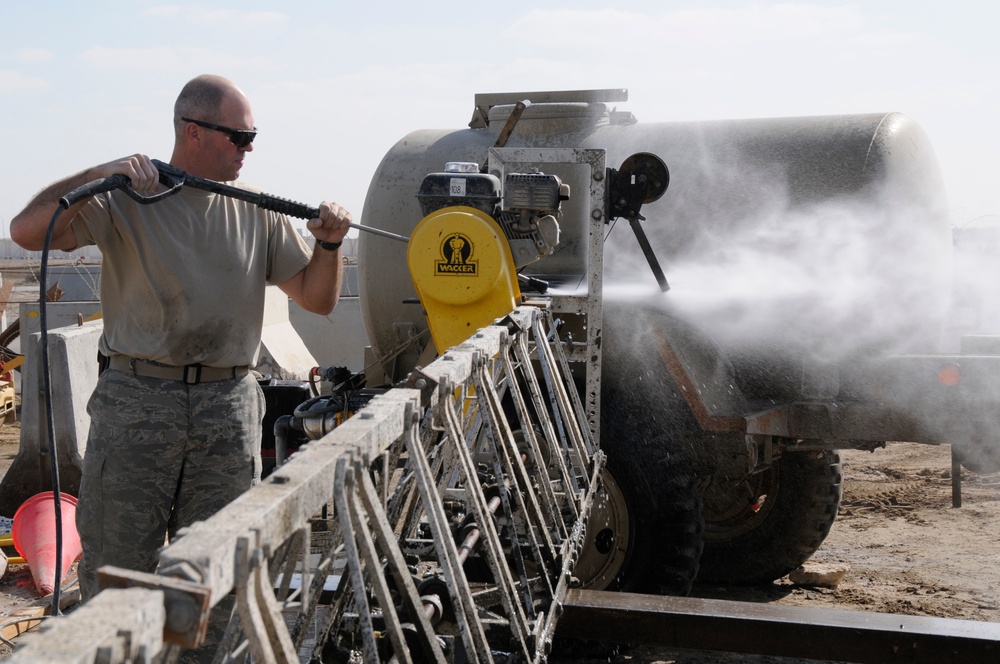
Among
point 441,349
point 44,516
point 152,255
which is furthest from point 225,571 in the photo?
point 44,516

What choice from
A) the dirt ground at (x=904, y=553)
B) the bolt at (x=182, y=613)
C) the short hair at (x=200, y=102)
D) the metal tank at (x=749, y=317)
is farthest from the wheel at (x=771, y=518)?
the bolt at (x=182, y=613)

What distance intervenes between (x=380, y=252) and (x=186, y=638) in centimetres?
552

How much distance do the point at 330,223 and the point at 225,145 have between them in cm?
42

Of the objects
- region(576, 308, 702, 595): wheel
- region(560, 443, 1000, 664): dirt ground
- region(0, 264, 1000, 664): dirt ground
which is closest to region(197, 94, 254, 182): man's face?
region(576, 308, 702, 595): wheel

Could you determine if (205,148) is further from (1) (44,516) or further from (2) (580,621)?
(1) (44,516)

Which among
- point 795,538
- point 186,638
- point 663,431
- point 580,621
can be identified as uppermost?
point 186,638

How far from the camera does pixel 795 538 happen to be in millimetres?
6145

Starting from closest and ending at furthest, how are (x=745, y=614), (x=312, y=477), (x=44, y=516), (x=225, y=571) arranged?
1. (x=225, y=571)
2. (x=312, y=477)
3. (x=745, y=614)
4. (x=44, y=516)

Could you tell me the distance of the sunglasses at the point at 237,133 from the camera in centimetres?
314

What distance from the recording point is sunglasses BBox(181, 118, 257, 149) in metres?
3.14

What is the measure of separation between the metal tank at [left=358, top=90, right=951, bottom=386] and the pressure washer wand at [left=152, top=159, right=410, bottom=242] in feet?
8.83

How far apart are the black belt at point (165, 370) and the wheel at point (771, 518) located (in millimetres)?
3663

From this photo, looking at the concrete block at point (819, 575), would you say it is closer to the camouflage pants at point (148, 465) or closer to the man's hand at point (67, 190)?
the camouflage pants at point (148, 465)

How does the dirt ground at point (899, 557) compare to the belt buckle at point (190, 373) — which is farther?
the dirt ground at point (899, 557)
